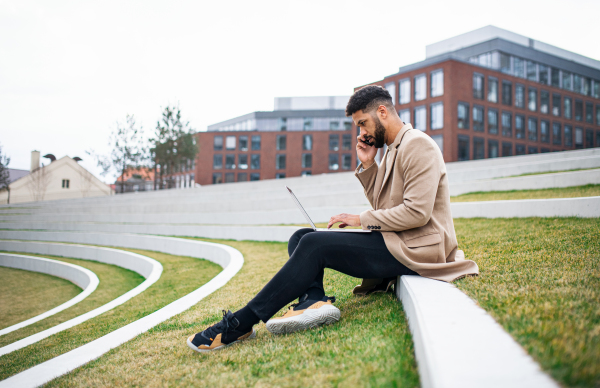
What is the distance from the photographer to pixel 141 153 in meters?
38.4

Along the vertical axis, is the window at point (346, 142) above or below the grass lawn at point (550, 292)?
above

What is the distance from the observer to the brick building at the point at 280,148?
50.8m

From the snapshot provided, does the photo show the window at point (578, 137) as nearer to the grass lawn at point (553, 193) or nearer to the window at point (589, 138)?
the window at point (589, 138)

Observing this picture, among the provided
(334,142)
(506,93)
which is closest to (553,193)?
(506,93)

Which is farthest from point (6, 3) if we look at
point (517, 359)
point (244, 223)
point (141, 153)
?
point (141, 153)

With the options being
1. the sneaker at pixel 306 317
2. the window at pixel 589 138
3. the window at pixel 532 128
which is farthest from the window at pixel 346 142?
the sneaker at pixel 306 317

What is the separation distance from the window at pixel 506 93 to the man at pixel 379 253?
35.9 metres

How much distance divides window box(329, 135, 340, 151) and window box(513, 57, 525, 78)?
22.1m

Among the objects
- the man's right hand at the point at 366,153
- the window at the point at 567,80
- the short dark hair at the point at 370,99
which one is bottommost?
the man's right hand at the point at 366,153

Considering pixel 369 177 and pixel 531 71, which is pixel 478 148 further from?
pixel 369 177

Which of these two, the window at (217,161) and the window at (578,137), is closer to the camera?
the window at (578,137)

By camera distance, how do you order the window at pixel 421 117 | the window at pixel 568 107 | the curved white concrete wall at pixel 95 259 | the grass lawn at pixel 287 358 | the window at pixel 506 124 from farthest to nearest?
the window at pixel 568 107 < the window at pixel 506 124 < the window at pixel 421 117 < the curved white concrete wall at pixel 95 259 < the grass lawn at pixel 287 358

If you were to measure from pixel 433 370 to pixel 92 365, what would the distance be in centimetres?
249

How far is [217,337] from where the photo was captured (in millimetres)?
2488
